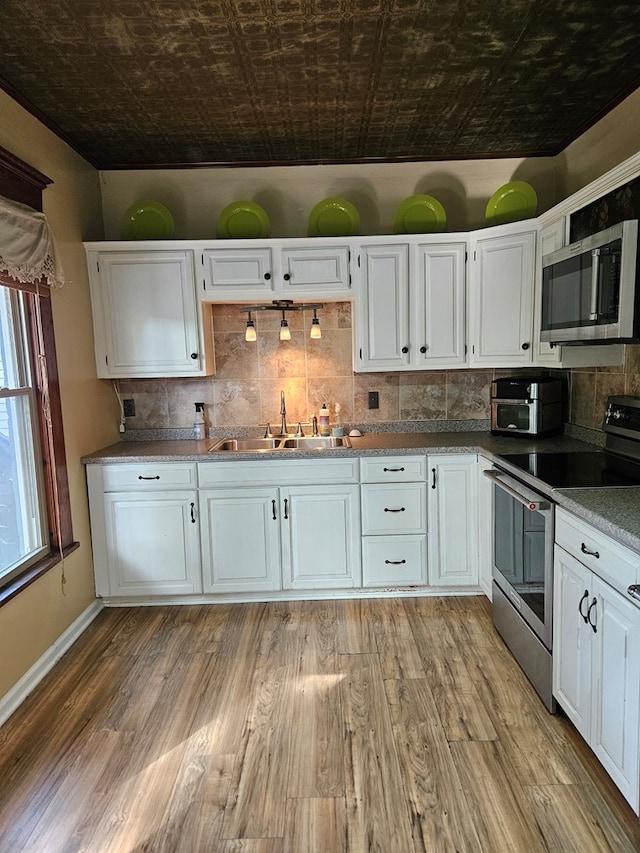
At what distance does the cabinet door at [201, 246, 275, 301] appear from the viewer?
313 centimetres

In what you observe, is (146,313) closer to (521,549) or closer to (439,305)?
(439,305)

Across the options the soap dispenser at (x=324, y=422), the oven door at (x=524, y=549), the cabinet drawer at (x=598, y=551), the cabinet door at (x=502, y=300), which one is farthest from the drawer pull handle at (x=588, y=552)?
the soap dispenser at (x=324, y=422)

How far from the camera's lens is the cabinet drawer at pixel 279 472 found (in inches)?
119

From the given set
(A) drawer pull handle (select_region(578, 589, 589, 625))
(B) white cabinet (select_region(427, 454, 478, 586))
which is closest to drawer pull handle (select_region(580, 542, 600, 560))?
(A) drawer pull handle (select_region(578, 589, 589, 625))

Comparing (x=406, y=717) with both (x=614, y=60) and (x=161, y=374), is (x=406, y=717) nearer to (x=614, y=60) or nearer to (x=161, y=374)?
(x=161, y=374)

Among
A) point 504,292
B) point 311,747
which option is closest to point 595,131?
point 504,292

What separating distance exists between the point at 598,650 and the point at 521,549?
Result: 2.25 feet

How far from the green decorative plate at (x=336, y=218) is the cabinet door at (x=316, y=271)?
0.72ft

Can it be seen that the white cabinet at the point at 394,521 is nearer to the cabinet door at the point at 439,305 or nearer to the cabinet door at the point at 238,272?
the cabinet door at the point at 439,305

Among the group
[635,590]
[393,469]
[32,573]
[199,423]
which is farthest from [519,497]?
[32,573]

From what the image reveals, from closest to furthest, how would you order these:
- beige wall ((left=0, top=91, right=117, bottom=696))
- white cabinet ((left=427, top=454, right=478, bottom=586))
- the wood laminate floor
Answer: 1. the wood laminate floor
2. beige wall ((left=0, top=91, right=117, bottom=696))
3. white cabinet ((left=427, top=454, right=478, bottom=586))

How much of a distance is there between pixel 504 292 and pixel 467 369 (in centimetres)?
56

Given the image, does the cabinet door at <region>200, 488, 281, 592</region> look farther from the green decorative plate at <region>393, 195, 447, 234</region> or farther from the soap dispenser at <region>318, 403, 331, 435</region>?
the green decorative plate at <region>393, 195, 447, 234</region>

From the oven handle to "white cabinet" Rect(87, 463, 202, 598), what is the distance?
163 cm
